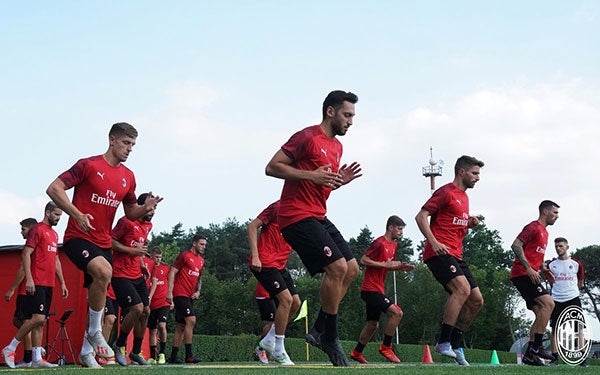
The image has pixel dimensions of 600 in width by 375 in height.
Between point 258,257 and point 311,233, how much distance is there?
14.4 feet

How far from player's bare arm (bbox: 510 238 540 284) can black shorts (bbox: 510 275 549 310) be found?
19 centimetres

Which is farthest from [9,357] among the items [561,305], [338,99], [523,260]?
[561,305]

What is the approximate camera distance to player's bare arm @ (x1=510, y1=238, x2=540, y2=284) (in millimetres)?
13539

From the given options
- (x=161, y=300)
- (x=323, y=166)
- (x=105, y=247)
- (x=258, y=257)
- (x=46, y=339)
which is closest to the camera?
(x=323, y=166)

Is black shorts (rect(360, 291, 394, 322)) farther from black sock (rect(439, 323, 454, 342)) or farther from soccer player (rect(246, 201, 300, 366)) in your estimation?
black sock (rect(439, 323, 454, 342))

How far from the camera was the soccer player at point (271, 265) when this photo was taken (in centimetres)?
1228

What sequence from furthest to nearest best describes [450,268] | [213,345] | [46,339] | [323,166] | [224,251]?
[224,251], [213,345], [46,339], [450,268], [323,166]

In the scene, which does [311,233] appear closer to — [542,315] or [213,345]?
[542,315]

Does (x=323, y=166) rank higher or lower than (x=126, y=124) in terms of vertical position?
lower

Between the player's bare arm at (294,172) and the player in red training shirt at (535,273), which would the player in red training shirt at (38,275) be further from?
the player in red training shirt at (535,273)

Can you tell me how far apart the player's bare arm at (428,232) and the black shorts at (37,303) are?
5998 millimetres

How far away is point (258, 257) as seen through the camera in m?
12.8

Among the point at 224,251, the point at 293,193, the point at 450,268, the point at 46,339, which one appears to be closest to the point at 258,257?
the point at 450,268

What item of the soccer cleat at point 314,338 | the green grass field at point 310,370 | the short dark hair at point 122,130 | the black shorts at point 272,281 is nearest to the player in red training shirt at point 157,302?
the black shorts at point 272,281
